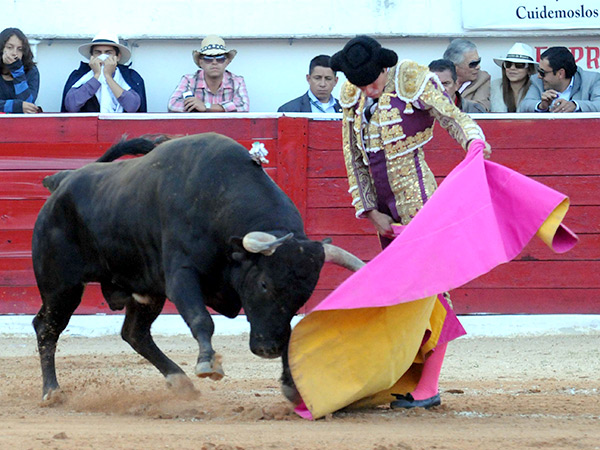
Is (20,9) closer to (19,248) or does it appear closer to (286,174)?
(19,248)

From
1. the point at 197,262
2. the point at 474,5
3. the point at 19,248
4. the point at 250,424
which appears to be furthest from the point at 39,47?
the point at 250,424

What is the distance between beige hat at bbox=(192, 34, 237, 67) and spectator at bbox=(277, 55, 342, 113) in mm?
531

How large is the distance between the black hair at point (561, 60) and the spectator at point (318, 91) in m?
1.36

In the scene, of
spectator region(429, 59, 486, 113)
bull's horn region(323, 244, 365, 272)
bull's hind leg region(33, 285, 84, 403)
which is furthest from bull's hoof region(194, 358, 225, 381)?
spectator region(429, 59, 486, 113)

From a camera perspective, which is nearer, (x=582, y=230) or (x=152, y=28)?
(x=582, y=230)

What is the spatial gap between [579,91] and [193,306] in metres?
3.70

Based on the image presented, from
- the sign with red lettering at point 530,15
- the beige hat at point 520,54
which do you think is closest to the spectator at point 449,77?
the beige hat at point 520,54

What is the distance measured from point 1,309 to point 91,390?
2107 mm

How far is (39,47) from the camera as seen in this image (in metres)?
7.21

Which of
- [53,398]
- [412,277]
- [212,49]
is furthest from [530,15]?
[53,398]

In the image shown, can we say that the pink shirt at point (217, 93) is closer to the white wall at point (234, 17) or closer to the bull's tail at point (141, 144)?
the white wall at point (234, 17)

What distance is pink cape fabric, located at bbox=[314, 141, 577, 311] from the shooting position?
343 cm

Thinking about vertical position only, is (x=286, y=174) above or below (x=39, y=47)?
below

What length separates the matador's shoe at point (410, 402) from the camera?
3744 mm
